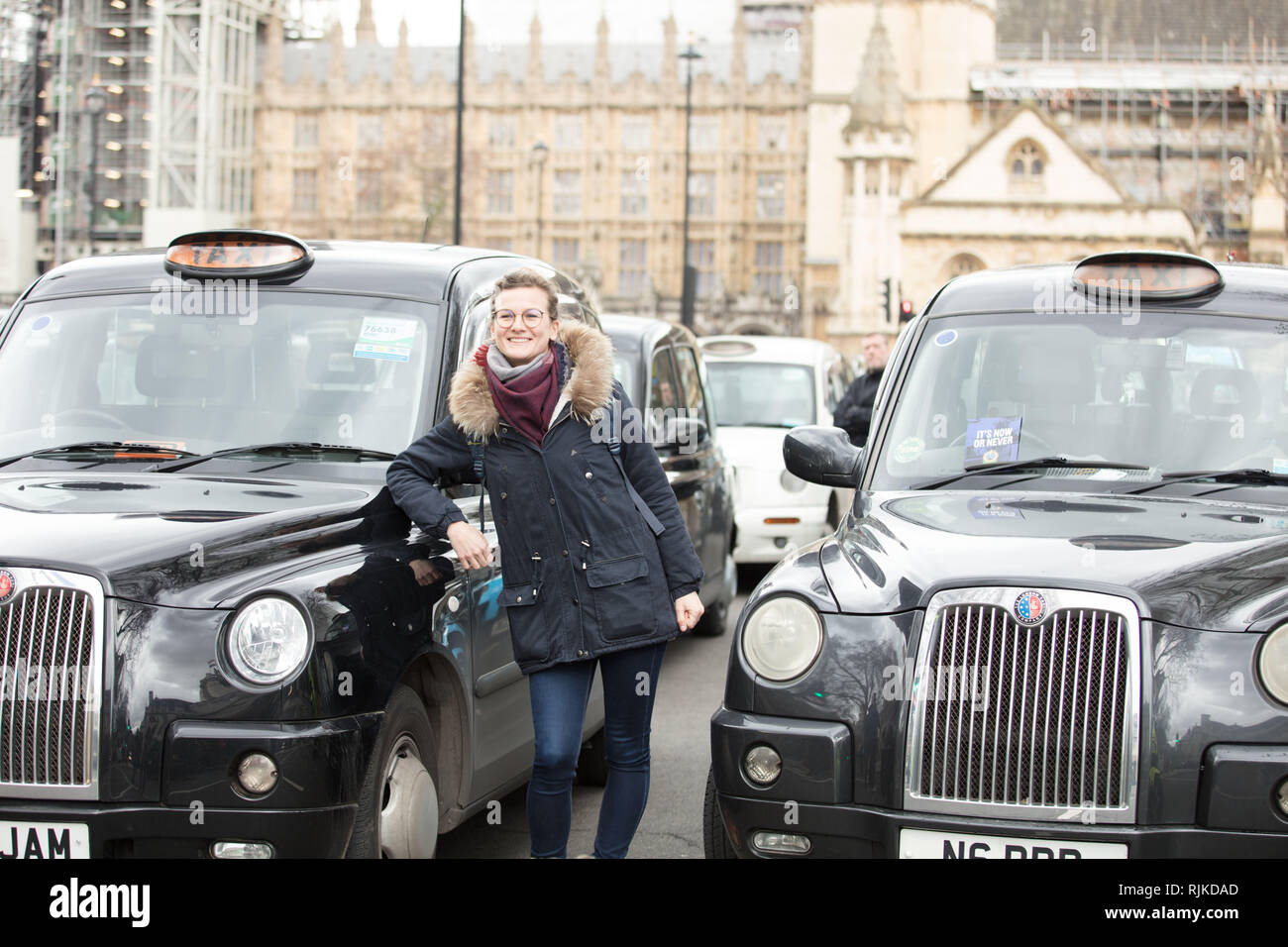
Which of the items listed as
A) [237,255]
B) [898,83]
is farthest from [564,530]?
[898,83]

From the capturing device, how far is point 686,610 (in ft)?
14.3

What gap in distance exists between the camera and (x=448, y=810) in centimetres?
468

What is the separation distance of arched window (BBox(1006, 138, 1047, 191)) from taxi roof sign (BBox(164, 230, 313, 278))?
180 feet

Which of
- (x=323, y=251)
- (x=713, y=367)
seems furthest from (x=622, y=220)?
(x=323, y=251)

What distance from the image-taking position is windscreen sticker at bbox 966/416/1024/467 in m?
4.83

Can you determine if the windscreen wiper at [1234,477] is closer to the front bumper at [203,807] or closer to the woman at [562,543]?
the woman at [562,543]

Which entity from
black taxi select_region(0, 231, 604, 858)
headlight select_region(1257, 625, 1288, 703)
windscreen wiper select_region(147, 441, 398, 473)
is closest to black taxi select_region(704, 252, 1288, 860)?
headlight select_region(1257, 625, 1288, 703)

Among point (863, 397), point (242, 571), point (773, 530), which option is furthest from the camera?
point (773, 530)

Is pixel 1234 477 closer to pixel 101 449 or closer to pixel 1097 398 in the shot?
pixel 1097 398

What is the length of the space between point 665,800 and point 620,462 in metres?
2.42

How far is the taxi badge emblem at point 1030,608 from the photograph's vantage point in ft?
12.2

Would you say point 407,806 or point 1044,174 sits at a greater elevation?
point 1044,174

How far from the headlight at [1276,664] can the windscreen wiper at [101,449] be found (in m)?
3.18
